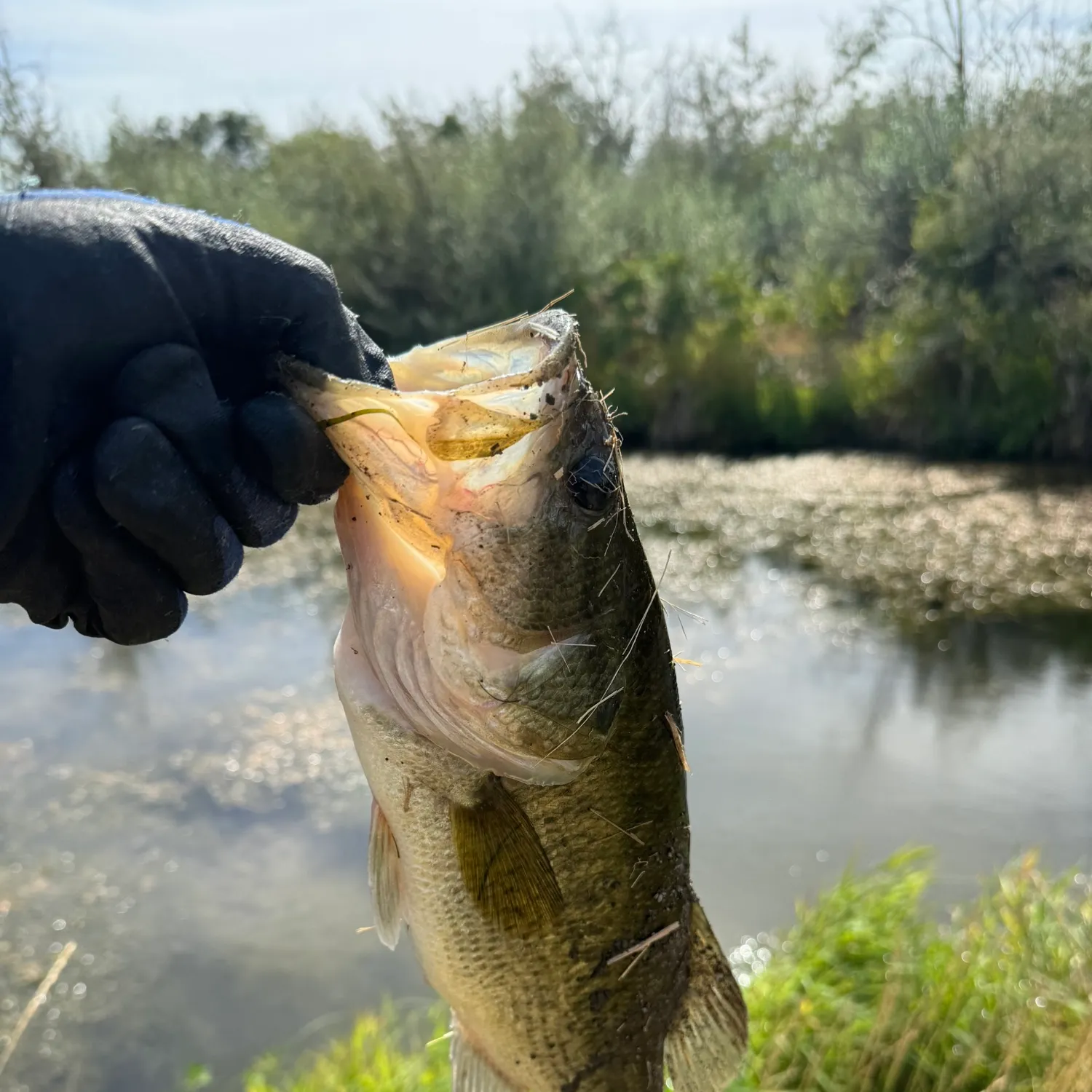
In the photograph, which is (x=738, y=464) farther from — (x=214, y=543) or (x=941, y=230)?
(x=214, y=543)

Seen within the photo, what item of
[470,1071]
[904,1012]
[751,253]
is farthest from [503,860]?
[751,253]

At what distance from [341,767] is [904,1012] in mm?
3983

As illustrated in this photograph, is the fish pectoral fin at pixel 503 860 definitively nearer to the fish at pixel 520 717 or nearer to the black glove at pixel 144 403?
the fish at pixel 520 717

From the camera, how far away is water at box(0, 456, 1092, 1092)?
460 centimetres

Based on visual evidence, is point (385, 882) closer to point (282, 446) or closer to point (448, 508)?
point (448, 508)

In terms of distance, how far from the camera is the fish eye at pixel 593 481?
1511 mm

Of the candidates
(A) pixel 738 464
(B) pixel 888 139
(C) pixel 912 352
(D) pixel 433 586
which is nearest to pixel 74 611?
(D) pixel 433 586

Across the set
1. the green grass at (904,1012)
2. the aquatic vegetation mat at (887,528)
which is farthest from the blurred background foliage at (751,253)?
the green grass at (904,1012)

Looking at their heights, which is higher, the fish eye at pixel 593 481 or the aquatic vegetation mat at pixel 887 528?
the fish eye at pixel 593 481

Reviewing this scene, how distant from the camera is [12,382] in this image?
1.35 m

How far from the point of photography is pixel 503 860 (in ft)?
5.40

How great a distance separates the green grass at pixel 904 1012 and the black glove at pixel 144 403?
2.48 meters

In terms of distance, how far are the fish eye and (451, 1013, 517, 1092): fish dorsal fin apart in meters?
1.12

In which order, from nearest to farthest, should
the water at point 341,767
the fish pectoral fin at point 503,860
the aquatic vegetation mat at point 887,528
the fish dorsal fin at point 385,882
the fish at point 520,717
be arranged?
the fish at point 520,717 → the fish pectoral fin at point 503,860 → the fish dorsal fin at point 385,882 → the water at point 341,767 → the aquatic vegetation mat at point 887,528
